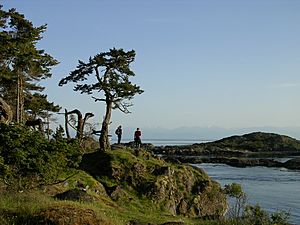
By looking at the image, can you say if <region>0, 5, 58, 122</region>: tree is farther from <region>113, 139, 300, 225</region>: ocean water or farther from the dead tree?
<region>113, 139, 300, 225</region>: ocean water

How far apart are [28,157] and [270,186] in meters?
34.1

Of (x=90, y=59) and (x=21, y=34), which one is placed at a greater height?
(x=21, y=34)

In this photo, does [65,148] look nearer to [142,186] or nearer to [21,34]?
[142,186]

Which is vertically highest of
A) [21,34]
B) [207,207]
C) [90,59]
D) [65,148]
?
[21,34]

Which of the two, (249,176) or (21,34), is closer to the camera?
(21,34)

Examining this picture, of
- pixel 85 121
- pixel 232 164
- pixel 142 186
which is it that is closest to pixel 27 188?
pixel 142 186

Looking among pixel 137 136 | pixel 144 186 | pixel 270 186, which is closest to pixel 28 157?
pixel 144 186

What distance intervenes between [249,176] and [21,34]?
32.2m

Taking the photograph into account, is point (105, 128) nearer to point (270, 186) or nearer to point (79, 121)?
point (79, 121)

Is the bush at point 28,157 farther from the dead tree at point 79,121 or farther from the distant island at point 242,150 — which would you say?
the distant island at point 242,150

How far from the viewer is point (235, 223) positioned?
624 inches

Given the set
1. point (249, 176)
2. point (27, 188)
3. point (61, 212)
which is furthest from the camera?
point (249, 176)

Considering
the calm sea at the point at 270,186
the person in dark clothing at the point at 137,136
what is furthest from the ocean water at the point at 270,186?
the person in dark clothing at the point at 137,136

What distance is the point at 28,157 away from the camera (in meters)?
16.8
